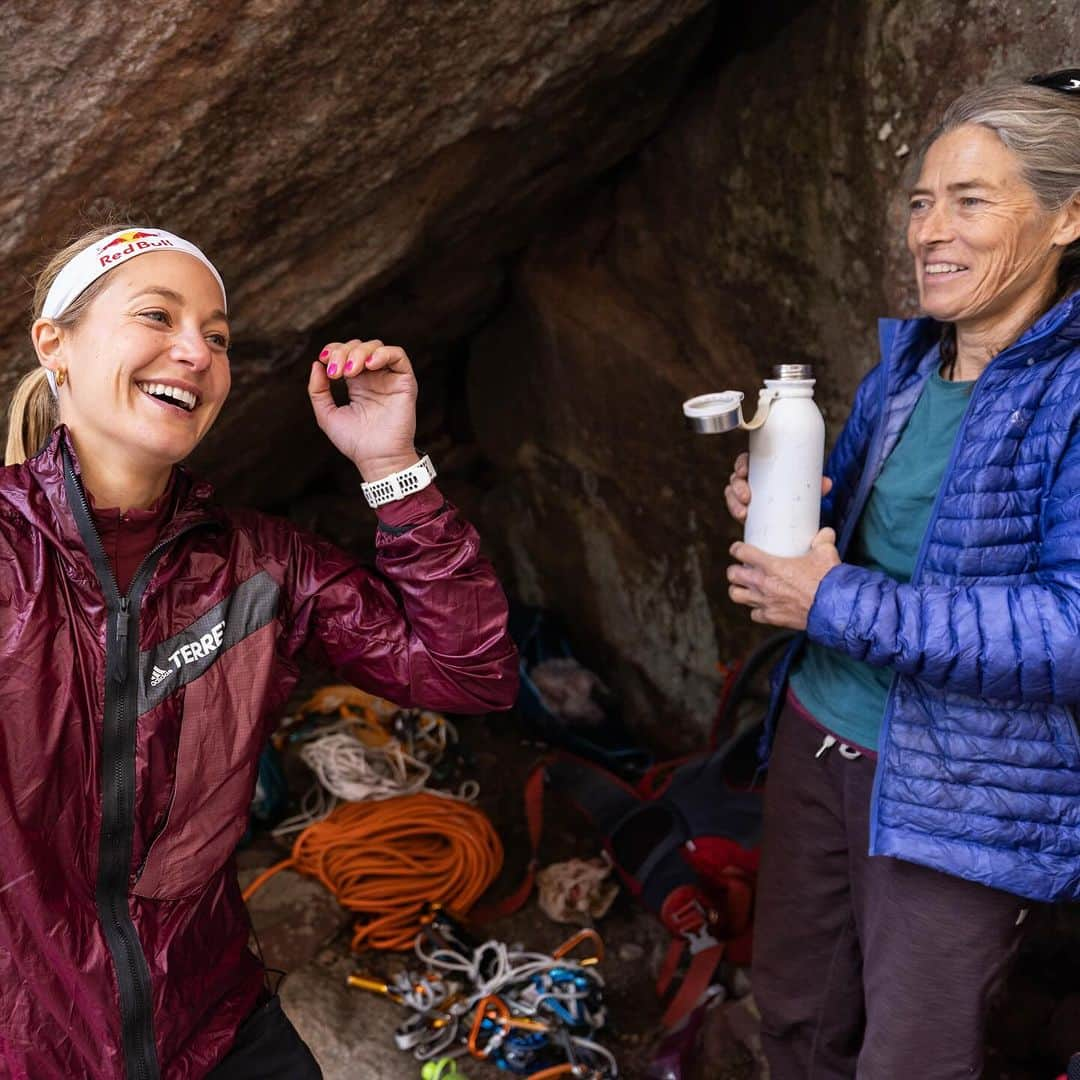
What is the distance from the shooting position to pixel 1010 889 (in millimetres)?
1846

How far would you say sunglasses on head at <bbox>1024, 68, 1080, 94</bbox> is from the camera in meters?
1.86

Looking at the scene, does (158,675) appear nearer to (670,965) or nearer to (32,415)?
(32,415)

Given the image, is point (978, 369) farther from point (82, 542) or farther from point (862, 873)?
point (82, 542)

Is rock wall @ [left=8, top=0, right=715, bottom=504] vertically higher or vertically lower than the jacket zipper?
higher

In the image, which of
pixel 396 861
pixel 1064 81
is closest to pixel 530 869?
pixel 396 861

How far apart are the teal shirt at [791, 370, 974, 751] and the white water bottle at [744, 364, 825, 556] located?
17 cm

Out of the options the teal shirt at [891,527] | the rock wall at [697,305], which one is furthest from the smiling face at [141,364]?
the rock wall at [697,305]

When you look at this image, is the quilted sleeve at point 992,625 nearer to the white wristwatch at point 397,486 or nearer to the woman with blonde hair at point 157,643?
the woman with blonde hair at point 157,643

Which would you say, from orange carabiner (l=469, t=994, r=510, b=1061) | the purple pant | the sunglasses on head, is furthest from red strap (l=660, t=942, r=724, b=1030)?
the sunglasses on head

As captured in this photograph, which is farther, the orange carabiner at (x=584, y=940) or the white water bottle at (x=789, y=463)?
the orange carabiner at (x=584, y=940)

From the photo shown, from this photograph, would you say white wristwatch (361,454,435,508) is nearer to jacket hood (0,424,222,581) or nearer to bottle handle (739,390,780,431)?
jacket hood (0,424,222,581)

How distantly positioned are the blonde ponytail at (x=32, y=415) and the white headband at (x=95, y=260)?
10 cm

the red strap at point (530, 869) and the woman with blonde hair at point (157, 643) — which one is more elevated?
the woman with blonde hair at point (157, 643)

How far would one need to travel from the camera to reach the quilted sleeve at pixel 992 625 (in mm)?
1679
